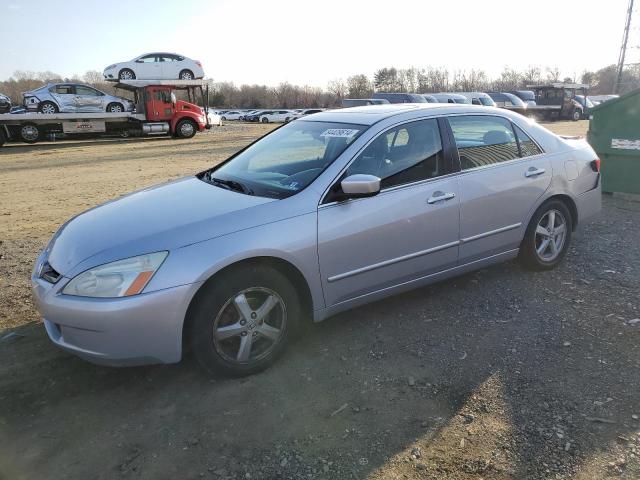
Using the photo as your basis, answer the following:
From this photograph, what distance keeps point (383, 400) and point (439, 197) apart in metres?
1.63

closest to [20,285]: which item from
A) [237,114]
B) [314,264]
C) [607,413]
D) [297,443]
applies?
[314,264]

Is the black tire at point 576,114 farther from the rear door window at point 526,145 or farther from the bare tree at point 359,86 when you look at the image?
the bare tree at point 359,86

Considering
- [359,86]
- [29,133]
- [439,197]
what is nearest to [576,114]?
[29,133]

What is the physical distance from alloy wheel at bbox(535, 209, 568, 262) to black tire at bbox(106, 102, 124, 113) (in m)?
22.3

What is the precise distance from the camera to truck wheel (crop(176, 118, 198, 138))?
2394cm

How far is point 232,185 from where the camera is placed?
382 centimetres

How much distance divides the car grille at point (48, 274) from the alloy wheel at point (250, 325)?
0.99 meters

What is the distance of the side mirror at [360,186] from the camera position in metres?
3.29

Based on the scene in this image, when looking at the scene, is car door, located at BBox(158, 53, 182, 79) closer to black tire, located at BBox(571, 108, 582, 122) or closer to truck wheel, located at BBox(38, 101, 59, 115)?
truck wheel, located at BBox(38, 101, 59, 115)

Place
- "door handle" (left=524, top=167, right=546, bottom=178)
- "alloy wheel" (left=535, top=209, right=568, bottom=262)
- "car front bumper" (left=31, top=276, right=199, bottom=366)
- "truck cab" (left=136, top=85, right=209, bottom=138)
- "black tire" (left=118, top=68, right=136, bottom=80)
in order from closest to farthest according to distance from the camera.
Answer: "car front bumper" (left=31, top=276, right=199, bottom=366), "door handle" (left=524, top=167, right=546, bottom=178), "alloy wheel" (left=535, top=209, right=568, bottom=262), "black tire" (left=118, top=68, right=136, bottom=80), "truck cab" (left=136, top=85, right=209, bottom=138)

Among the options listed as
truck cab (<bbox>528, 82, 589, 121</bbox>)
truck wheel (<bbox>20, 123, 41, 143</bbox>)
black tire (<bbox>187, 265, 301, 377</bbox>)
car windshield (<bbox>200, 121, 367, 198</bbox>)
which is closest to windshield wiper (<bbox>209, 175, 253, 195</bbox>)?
car windshield (<bbox>200, 121, 367, 198</bbox>)

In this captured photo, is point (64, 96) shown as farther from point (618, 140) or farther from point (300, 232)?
point (300, 232)

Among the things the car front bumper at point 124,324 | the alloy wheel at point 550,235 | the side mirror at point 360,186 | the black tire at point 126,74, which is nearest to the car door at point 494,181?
the alloy wheel at point 550,235

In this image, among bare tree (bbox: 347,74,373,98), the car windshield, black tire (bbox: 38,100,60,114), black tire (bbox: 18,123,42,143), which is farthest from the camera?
bare tree (bbox: 347,74,373,98)
